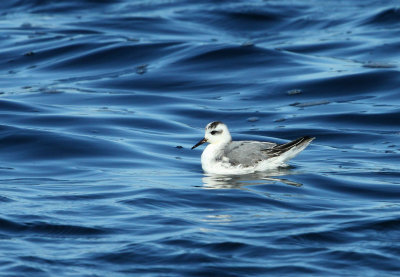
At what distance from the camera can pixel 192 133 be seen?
666 inches

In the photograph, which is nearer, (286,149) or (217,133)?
(286,149)

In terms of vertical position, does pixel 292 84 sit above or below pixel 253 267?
above

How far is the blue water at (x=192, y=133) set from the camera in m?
9.33

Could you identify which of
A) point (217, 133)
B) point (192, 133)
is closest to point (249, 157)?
point (217, 133)

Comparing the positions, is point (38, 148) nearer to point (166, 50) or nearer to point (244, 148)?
point (244, 148)

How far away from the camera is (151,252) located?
921 centimetres

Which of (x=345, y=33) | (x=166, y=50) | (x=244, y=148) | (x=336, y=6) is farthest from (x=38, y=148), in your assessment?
(x=336, y=6)

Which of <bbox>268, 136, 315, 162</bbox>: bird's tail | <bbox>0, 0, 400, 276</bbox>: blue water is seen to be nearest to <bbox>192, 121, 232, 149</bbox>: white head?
<bbox>0, 0, 400, 276</bbox>: blue water

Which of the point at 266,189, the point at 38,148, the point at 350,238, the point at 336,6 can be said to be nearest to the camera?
the point at 350,238

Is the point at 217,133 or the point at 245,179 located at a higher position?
the point at 217,133

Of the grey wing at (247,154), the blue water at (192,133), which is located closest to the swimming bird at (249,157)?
the grey wing at (247,154)

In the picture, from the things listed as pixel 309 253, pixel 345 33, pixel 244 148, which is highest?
pixel 345 33

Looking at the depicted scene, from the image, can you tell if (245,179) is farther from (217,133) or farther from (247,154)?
(217,133)

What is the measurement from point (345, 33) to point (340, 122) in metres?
8.42
